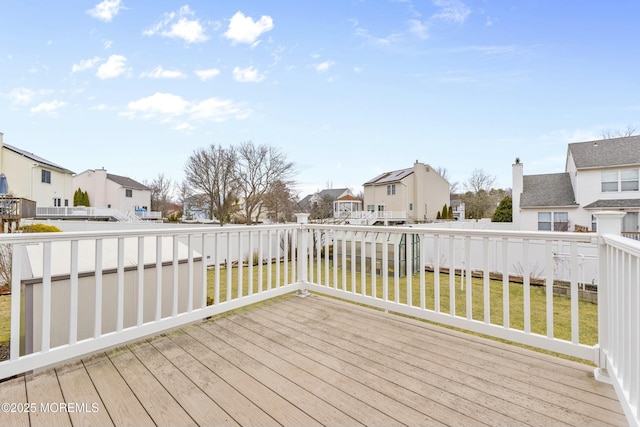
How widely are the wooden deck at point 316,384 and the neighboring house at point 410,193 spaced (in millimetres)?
21720

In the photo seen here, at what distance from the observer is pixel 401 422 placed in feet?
4.79

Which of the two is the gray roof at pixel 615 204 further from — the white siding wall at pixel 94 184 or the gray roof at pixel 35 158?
the white siding wall at pixel 94 184

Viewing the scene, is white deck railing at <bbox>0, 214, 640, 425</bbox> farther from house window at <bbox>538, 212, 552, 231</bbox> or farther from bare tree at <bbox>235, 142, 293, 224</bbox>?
bare tree at <bbox>235, 142, 293, 224</bbox>

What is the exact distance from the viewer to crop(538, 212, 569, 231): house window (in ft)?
45.8

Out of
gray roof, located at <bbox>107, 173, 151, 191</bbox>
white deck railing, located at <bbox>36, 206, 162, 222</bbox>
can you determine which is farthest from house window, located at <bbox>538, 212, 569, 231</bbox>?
gray roof, located at <bbox>107, 173, 151, 191</bbox>

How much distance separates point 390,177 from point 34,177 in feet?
82.8

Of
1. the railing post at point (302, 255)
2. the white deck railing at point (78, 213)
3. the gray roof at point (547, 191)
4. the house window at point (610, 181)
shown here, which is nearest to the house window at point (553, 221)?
the gray roof at point (547, 191)

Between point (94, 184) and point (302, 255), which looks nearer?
point (302, 255)

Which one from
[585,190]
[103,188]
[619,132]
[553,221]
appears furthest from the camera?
[103,188]

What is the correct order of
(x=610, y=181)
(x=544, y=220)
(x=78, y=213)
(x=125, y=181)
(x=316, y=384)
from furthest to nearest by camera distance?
(x=125, y=181) → (x=78, y=213) → (x=544, y=220) → (x=610, y=181) → (x=316, y=384)

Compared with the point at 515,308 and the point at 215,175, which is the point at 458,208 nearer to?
the point at 215,175

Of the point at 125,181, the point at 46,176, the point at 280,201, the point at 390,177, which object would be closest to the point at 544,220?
the point at 390,177

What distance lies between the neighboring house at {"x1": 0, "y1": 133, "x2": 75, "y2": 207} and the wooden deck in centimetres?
2196

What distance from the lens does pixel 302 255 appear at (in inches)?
149
